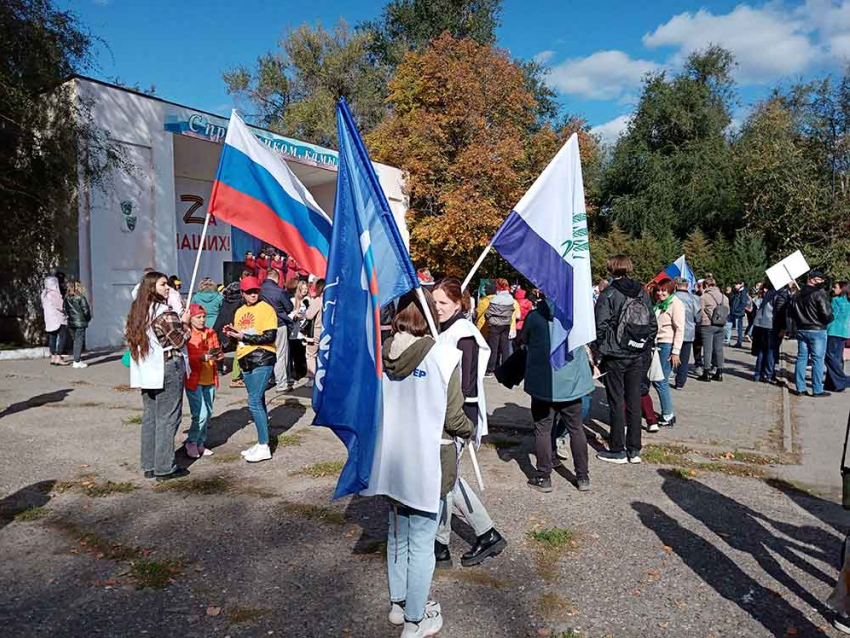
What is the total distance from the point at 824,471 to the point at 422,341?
17.4 feet

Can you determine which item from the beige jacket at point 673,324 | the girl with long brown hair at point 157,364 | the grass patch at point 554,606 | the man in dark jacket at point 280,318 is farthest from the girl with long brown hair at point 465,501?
the beige jacket at point 673,324

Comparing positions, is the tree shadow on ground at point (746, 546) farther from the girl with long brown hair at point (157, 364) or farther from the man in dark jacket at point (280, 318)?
the man in dark jacket at point (280, 318)

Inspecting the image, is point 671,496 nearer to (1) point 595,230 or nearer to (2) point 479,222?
(2) point 479,222

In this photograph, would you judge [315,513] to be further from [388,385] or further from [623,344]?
[623,344]

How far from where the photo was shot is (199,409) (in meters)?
6.76

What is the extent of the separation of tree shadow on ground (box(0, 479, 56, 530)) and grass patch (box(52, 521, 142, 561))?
518 millimetres

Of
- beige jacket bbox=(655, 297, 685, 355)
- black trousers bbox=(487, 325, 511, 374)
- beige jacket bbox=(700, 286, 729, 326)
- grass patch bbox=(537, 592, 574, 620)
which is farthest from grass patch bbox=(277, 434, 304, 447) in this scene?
beige jacket bbox=(700, 286, 729, 326)

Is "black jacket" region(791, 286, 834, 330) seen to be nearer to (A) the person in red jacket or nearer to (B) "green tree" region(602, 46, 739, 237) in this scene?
(A) the person in red jacket

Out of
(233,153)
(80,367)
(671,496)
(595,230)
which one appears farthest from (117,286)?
(595,230)

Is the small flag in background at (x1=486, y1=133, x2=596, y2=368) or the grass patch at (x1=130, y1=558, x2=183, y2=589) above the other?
the small flag in background at (x1=486, y1=133, x2=596, y2=368)

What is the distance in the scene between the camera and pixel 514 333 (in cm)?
1377

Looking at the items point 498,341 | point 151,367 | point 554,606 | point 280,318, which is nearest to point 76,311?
point 280,318

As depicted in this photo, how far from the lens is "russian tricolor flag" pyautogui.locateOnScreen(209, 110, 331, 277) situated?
16.8 ft

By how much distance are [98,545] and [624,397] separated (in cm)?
487
